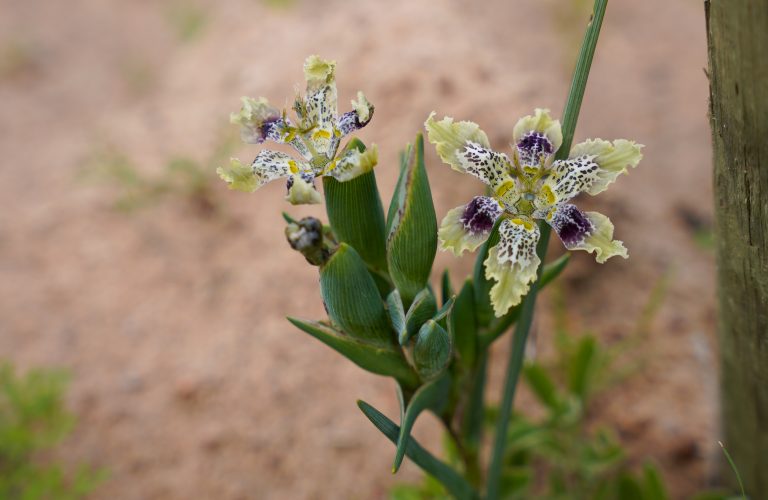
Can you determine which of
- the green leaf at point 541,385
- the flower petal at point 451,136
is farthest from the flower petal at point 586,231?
the green leaf at point 541,385

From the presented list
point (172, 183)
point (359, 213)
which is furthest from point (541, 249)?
point (172, 183)

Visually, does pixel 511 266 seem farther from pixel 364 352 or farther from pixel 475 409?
pixel 475 409

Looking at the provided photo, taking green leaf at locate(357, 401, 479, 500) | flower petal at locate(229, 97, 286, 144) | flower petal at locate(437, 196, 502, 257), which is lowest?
green leaf at locate(357, 401, 479, 500)

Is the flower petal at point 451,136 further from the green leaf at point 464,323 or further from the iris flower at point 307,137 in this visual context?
the green leaf at point 464,323

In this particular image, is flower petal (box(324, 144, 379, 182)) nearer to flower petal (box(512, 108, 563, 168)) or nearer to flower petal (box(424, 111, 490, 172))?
flower petal (box(424, 111, 490, 172))

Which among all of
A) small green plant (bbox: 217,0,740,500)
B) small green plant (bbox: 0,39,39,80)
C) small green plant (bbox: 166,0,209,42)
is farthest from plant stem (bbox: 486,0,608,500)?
small green plant (bbox: 0,39,39,80)

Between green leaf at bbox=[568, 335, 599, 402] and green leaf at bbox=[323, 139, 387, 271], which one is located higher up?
green leaf at bbox=[323, 139, 387, 271]
